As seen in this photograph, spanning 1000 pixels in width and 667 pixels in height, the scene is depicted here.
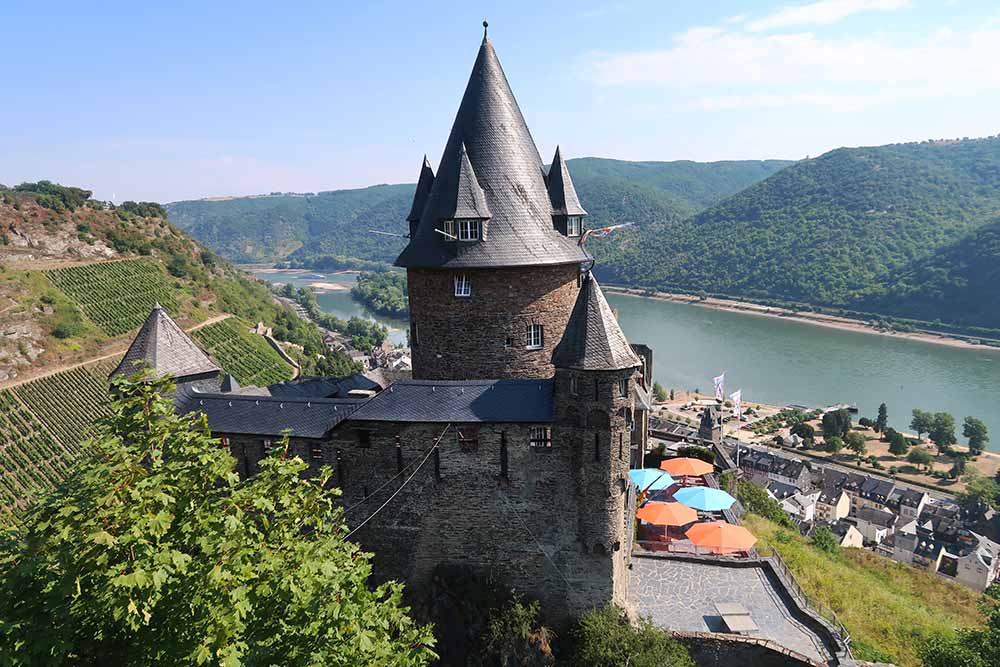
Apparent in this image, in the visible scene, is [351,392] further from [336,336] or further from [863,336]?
[863,336]

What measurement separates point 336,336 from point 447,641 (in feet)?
327

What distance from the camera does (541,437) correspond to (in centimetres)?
1454

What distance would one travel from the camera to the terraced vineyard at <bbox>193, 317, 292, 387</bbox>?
200 feet

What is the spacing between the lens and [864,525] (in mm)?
54094

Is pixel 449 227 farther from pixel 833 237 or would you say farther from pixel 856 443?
pixel 833 237

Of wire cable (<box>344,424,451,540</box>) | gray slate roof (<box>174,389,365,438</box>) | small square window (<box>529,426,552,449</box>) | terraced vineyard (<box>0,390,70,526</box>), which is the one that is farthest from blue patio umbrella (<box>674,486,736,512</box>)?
terraced vineyard (<box>0,390,70,526</box>)

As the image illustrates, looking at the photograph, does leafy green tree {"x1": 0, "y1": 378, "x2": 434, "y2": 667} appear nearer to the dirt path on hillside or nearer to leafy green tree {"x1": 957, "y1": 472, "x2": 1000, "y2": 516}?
the dirt path on hillside

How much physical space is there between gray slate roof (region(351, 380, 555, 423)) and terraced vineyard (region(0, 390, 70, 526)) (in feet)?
101

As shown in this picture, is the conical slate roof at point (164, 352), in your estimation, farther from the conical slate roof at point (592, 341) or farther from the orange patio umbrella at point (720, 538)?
the orange patio umbrella at point (720, 538)

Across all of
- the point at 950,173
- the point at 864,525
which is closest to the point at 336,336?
the point at 864,525

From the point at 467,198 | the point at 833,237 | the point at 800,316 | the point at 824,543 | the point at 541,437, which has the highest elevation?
the point at 833,237

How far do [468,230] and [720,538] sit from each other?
1168cm

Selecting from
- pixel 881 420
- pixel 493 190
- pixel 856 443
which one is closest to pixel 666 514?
pixel 493 190

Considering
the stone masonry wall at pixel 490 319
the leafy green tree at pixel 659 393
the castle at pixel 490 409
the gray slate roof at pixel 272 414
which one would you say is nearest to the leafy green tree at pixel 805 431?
the leafy green tree at pixel 659 393
